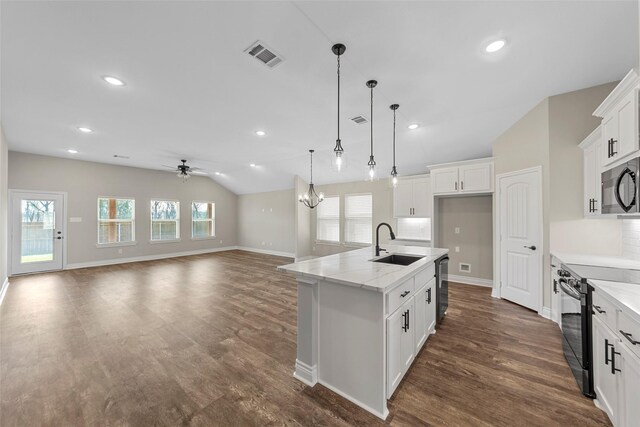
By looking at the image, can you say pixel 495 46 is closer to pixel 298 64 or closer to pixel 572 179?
pixel 298 64

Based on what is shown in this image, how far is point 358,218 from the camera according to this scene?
720cm

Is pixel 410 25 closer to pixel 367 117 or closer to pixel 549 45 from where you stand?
pixel 549 45

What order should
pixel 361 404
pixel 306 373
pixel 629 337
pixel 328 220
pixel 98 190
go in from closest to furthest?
pixel 629 337 → pixel 361 404 → pixel 306 373 → pixel 98 190 → pixel 328 220

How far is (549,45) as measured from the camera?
2250 mm

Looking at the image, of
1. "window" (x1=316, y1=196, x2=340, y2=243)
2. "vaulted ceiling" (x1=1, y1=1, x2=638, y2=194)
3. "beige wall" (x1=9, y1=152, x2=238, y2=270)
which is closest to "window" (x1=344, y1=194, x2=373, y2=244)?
"window" (x1=316, y1=196, x2=340, y2=243)

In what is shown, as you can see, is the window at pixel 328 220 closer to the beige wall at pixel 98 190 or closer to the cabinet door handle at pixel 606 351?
the beige wall at pixel 98 190

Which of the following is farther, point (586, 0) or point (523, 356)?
point (523, 356)

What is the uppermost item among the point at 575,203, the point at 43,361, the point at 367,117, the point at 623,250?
the point at 367,117

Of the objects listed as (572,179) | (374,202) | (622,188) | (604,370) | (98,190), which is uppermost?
(98,190)

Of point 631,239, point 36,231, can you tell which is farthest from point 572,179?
point 36,231

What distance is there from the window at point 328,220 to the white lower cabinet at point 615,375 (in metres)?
6.02

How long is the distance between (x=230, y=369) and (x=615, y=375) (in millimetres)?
2907

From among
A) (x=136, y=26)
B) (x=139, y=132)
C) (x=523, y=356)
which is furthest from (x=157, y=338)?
(x=523, y=356)

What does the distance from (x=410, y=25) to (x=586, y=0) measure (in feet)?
4.10
